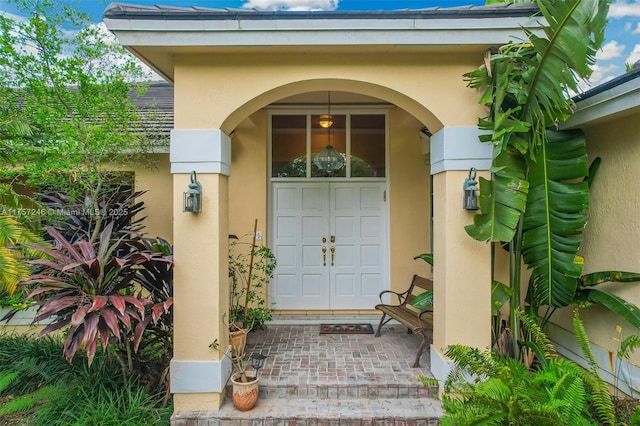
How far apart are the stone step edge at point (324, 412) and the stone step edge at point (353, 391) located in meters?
0.05

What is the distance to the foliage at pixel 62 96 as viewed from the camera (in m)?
4.00

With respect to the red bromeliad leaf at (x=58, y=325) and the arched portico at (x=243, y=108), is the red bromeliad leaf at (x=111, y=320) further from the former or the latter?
the arched portico at (x=243, y=108)

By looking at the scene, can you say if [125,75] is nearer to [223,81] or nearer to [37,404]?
[223,81]

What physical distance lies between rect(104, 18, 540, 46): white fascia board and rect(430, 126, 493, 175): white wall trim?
0.91 m

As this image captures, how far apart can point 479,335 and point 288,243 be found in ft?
11.9

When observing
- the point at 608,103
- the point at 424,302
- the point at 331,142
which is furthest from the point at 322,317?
the point at 608,103

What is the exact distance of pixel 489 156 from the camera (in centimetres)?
379

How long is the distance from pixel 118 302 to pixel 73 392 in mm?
1543

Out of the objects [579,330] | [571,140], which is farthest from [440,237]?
[571,140]

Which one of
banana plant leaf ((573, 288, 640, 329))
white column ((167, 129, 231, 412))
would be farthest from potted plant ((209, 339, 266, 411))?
banana plant leaf ((573, 288, 640, 329))

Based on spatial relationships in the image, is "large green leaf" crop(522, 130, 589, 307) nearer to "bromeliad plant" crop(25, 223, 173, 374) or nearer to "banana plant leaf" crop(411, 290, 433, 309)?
"banana plant leaf" crop(411, 290, 433, 309)

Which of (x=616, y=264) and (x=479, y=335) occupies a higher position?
(x=616, y=264)

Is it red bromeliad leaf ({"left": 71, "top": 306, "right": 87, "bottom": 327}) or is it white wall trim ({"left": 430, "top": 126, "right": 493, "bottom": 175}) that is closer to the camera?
red bromeliad leaf ({"left": 71, "top": 306, "right": 87, "bottom": 327})

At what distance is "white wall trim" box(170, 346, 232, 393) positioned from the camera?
145 inches
